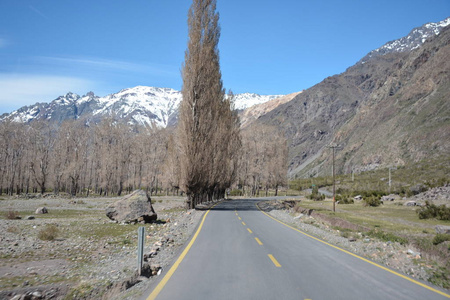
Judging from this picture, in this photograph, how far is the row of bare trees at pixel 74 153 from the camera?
51812 mm

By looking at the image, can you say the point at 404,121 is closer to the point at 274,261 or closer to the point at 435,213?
the point at 435,213

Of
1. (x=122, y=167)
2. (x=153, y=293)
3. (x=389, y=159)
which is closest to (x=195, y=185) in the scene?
(x=153, y=293)

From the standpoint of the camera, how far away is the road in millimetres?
5836

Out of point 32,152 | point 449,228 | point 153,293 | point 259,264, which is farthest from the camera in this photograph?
point 32,152

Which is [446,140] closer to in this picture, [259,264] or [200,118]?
[200,118]

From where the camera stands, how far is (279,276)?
6961mm

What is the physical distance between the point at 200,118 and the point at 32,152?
39312 millimetres

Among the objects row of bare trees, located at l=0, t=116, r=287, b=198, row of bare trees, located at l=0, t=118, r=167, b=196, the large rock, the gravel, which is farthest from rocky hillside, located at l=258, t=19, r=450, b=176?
the gravel

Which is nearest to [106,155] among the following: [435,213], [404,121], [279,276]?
[435,213]

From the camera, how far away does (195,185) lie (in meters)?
27.3

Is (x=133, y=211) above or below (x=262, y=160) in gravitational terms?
below

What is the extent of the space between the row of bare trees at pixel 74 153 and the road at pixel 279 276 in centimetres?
4459

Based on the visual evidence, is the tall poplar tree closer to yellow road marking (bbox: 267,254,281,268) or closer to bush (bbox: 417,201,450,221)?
yellow road marking (bbox: 267,254,281,268)

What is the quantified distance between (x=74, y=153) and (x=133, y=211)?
3902 cm
